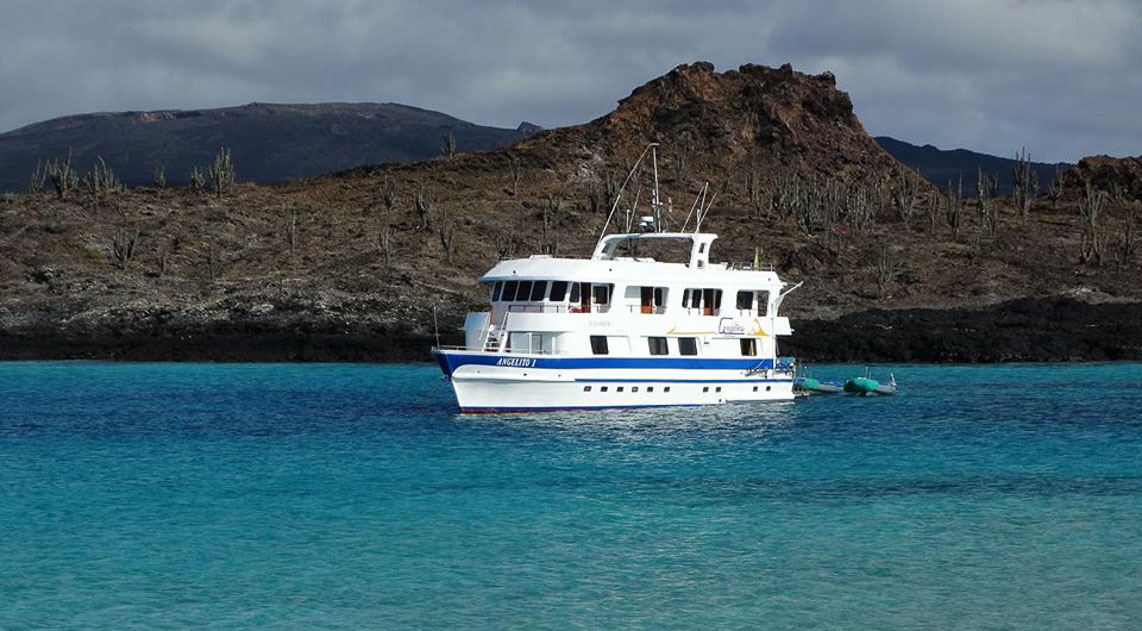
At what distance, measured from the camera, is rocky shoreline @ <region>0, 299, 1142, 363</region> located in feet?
241

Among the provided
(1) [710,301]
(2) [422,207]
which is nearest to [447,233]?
(2) [422,207]

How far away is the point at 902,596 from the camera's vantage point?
1980cm

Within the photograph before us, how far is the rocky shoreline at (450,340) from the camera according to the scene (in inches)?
2891

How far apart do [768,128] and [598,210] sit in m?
32.5

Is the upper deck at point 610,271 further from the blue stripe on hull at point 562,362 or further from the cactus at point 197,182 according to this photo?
the cactus at point 197,182

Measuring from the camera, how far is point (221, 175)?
104438 millimetres

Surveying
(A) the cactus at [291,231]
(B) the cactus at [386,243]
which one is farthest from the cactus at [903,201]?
(A) the cactus at [291,231]

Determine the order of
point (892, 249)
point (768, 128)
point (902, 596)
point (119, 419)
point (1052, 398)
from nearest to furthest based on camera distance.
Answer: point (902, 596) < point (119, 419) < point (1052, 398) < point (892, 249) < point (768, 128)

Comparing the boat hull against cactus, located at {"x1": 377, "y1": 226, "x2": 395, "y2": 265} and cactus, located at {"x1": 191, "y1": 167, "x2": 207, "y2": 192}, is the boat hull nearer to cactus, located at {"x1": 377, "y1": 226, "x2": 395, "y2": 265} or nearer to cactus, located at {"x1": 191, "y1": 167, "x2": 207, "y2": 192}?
cactus, located at {"x1": 377, "y1": 226, "x2": 395, "y2": 265}

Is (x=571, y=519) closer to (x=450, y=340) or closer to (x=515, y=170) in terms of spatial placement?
(x=450, y=340)

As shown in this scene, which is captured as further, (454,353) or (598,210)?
(598,210)

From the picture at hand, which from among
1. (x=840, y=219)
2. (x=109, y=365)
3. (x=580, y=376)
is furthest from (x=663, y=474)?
(x=840, y=219)

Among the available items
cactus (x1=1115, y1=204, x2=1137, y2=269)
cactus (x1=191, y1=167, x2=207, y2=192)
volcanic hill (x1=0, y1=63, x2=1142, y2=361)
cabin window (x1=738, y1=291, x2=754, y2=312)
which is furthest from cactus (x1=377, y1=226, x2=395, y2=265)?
cactus (x1=1115, y1=204, x2=1137, y2=269)

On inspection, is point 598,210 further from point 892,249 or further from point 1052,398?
point 1052,398
